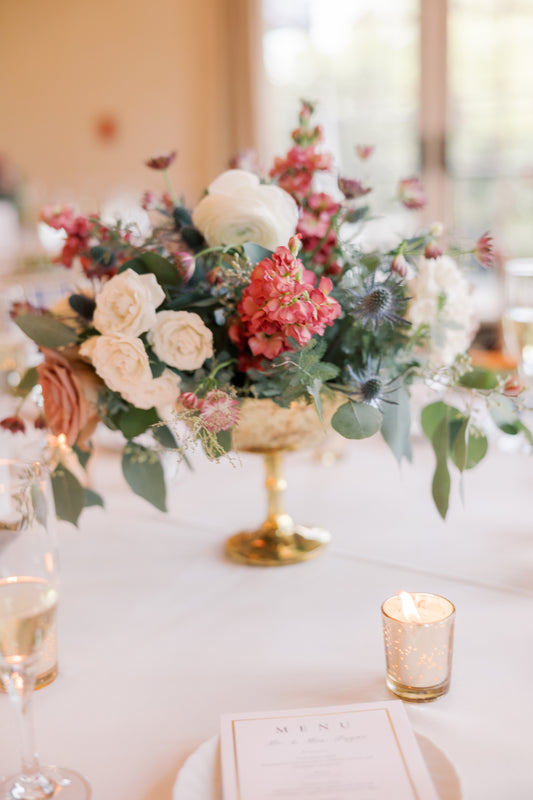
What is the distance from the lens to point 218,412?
0.73 m

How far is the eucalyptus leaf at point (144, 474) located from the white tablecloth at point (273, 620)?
13 cm

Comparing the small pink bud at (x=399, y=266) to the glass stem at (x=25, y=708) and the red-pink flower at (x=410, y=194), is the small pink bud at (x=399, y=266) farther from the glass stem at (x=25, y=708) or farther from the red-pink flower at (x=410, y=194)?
the glass stem at (x=25, y=708)

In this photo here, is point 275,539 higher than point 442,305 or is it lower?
lower

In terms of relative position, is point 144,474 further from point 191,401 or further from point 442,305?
point 442,305

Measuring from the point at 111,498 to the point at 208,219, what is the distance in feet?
1.85

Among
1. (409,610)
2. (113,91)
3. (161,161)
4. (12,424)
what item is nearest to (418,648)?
(409,610)

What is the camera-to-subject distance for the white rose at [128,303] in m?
0.76

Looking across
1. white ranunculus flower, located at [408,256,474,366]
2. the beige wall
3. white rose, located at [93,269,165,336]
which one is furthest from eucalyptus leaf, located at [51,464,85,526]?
the beige wall

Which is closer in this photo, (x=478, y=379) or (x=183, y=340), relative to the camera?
(x=183, y=340)

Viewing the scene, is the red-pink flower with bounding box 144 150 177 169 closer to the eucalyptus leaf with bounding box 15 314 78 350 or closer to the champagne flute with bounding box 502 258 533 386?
the eucalyptus leaf with bounding box 15 314 78 350

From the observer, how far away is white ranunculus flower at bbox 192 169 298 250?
0.79 meters

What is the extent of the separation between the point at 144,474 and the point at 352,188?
41 cm

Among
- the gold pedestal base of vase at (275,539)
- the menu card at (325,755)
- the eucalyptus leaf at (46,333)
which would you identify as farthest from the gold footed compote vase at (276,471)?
the menu card at (325,755)

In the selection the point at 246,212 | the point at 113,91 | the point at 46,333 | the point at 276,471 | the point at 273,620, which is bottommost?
the point at 273,620
